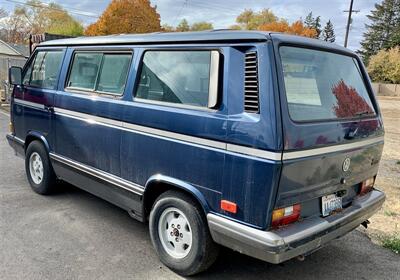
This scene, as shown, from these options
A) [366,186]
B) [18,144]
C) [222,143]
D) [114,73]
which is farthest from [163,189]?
[18,144]

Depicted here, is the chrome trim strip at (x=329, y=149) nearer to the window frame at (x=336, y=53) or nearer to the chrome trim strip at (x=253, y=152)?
the chrome trim strip at (x=253, y=152)

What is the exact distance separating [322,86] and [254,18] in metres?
78.3

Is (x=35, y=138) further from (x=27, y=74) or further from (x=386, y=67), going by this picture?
(x=386, y=67)

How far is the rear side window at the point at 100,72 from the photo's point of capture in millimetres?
4145

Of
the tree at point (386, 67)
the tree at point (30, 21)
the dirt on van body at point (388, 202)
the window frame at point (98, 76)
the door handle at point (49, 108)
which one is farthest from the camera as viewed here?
the tree at point (30, 21)

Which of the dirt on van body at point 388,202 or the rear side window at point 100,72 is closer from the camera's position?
the rear side window at point 100,72

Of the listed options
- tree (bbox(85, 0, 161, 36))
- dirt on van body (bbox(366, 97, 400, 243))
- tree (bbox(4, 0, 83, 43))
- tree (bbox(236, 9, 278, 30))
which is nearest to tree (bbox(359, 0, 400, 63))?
tree (bbox(236, 9, 278, 30))

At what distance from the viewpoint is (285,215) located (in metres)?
3.05

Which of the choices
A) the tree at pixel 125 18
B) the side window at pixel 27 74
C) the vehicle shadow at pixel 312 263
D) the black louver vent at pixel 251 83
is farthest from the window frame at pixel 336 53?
the tree at pixel 125 18

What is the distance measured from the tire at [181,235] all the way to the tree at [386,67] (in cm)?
5564

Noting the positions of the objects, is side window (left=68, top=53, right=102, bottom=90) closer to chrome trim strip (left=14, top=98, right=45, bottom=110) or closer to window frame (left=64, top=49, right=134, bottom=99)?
window frame (left=64, top=49, right=134, bottom=99)

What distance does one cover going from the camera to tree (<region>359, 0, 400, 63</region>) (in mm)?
77000

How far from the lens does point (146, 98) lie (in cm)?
384

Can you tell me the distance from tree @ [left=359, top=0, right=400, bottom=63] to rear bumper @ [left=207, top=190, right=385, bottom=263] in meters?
80.3
